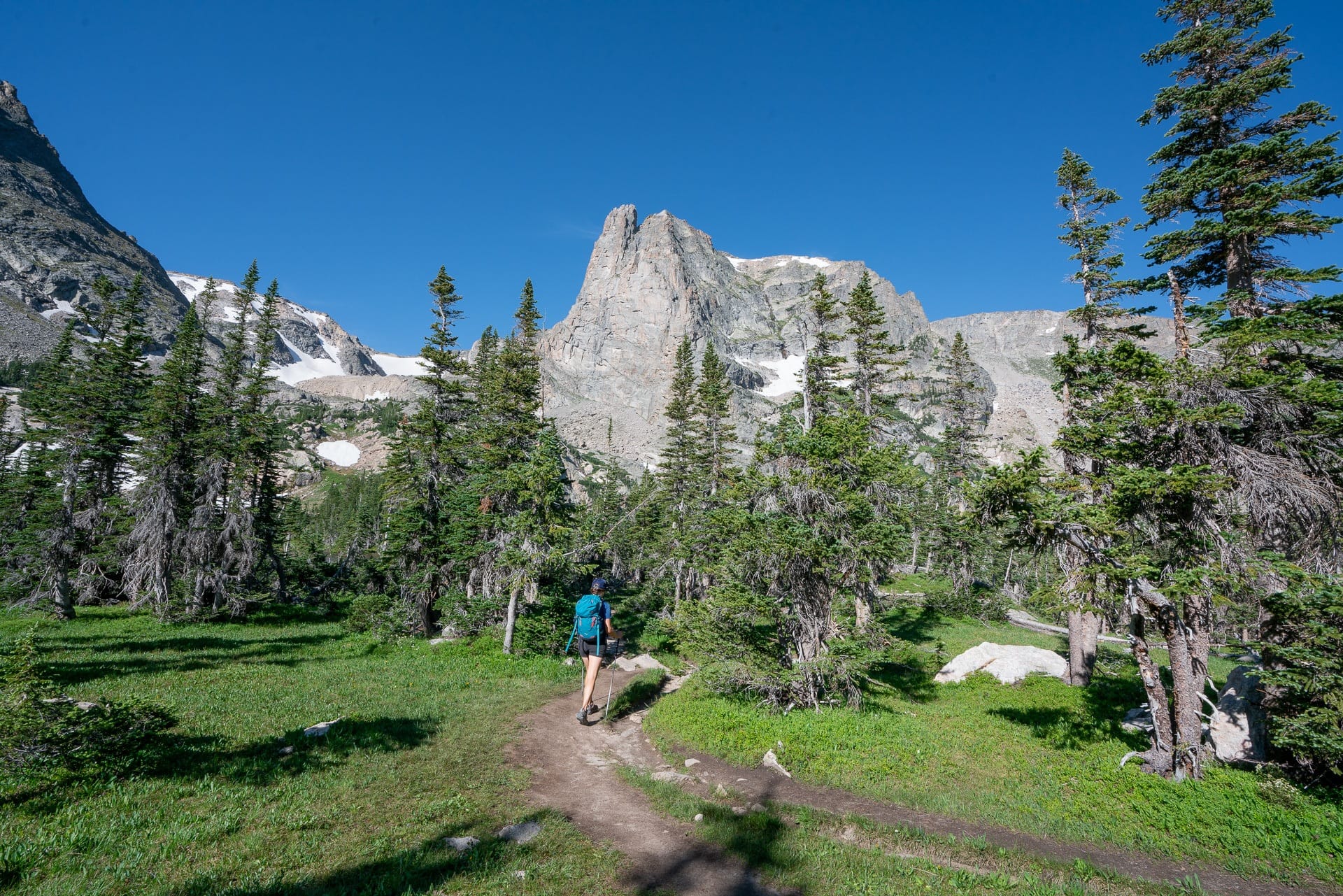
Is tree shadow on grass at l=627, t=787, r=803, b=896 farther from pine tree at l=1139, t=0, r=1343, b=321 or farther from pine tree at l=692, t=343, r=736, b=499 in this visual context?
pine tree at l=692, t=343, r=736, b=499

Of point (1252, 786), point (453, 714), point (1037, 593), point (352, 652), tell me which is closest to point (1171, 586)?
point (1037, 593)

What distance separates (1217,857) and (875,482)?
1255cm

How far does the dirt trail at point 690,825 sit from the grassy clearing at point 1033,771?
1.20ft

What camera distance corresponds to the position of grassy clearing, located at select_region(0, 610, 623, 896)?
5176mm

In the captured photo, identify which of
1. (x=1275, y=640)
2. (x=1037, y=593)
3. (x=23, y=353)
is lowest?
(x=1275, y=640)

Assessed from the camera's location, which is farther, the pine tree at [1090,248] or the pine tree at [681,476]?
the pine tree at [681,476]

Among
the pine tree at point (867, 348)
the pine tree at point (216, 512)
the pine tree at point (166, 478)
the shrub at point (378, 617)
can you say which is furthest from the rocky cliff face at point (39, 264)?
the pine tree at point (867, 348)

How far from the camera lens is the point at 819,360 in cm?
2788

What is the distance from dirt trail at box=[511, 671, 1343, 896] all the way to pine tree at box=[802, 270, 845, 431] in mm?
20332

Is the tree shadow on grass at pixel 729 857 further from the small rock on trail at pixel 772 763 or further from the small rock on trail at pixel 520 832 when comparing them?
the small rock on trail at pixel 772 763

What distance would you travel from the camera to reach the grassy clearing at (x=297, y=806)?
5.18 m

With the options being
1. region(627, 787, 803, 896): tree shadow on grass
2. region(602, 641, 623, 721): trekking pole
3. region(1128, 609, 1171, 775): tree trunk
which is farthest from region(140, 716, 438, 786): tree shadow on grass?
region(1128, 609, 1171, 775): tree trunk

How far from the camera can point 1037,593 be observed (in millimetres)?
9445

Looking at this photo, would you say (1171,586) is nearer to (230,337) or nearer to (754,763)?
(754,763)
